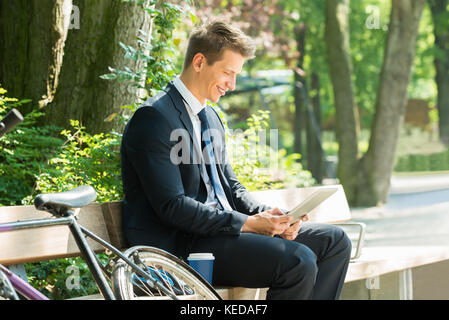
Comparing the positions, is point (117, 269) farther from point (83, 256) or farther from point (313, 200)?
point (313, 200)

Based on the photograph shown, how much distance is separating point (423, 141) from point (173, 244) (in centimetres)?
2611

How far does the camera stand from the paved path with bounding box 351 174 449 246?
9.75m

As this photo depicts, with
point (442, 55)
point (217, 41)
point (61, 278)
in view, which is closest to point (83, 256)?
point (217, 41)

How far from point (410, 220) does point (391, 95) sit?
2.20 m

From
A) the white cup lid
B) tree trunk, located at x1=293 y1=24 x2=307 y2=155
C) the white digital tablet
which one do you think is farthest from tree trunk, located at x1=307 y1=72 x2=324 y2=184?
the white cup lid

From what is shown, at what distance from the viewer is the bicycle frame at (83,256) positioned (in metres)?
2.50

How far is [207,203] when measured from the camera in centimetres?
357

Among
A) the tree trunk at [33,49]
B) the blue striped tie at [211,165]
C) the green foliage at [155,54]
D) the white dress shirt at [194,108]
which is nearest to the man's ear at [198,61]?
the white dress shirt at [194,108]

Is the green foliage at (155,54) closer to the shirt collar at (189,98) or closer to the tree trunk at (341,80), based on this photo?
the shirt collar at (189,98)

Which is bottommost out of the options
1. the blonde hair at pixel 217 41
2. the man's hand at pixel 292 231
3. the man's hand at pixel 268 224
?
the man's hand at pixel 292 231

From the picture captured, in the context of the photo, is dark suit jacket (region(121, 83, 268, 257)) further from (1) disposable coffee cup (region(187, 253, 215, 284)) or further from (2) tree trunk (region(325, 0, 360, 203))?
(2) tree trunk (region(325, 0, 360, 203))

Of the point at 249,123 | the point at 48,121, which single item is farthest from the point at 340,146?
the point at 48,121

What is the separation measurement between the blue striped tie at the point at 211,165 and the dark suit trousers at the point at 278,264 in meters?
0.34
